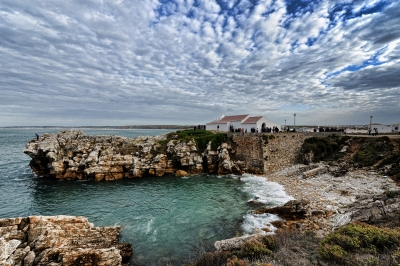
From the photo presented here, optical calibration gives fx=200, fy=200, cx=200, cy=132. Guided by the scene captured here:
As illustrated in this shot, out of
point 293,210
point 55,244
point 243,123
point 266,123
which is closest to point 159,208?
point 55,244

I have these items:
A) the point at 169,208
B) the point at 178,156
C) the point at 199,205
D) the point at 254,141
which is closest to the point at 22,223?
the point at 169,208

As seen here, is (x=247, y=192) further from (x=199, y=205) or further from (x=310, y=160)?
(x=310, y=160)

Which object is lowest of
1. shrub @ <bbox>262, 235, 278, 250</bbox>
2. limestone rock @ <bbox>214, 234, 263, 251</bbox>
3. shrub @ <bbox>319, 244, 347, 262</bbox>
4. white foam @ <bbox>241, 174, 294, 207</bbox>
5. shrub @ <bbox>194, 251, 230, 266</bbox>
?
white foam @ <bbox>241, 174, 294, 207</bbox>

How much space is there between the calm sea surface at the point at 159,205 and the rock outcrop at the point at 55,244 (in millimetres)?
2031

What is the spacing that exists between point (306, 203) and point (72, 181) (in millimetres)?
32592

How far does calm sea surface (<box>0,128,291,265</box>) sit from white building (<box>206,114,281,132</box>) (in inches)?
635

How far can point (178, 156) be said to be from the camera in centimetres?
3562

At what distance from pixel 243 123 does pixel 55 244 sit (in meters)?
41.4

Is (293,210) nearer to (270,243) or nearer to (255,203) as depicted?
(255,203)

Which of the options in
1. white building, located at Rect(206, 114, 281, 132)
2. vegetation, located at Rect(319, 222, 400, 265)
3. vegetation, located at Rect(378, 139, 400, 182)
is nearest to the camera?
vegetation, located at Rect(319, 222, 400, 265)

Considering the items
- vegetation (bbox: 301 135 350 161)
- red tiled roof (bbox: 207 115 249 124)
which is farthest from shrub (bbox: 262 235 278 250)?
red tiled roof (bbox: 207 115 249 124)

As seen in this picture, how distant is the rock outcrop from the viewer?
32.6 feet

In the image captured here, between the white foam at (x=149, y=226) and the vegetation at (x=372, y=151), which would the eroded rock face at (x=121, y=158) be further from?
the white foam at (x=149, y=226)

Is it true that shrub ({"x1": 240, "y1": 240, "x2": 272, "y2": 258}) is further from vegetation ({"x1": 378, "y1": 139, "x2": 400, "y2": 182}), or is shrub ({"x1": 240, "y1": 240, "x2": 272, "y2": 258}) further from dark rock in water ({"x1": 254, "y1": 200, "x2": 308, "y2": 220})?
vegetation ({"x1": 378, "y1": 139, "x2": 400, "y2": 182})
